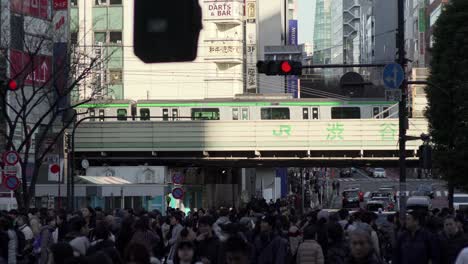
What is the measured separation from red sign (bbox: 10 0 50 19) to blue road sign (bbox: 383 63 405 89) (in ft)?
78.2

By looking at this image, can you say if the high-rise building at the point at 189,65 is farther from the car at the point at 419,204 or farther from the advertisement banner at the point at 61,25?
the car at the point at 419,204

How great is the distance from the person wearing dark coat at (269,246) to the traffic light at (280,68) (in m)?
7.40

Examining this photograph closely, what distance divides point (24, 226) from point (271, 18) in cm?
9956

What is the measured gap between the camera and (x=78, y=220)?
14.5 meters

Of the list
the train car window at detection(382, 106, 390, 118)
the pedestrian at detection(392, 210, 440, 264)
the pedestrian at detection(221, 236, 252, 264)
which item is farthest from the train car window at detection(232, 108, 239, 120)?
the pedestrian at detection(221, 236, 252, 264)

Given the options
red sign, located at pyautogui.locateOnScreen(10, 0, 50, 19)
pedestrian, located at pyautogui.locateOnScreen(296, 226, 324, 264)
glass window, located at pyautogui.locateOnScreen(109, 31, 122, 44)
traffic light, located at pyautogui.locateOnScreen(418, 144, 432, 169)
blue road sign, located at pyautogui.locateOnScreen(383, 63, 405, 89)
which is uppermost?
glass window, located at pyautogui.locateOnScreen(109, 31, 122, 44)

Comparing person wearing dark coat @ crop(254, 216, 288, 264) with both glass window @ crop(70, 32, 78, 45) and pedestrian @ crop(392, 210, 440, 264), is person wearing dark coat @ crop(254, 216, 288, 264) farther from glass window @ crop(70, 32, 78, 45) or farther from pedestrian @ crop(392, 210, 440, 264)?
glass window @ crop(70, 32, 78, 45)

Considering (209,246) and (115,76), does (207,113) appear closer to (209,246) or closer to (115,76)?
(115,76)

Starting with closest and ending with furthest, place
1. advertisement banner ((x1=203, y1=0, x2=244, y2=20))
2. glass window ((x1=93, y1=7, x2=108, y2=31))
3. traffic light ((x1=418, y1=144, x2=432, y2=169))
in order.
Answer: traffic light ((x1=418, y1=144, x2=432, y2=169)) < glass window ((x1=93, y1=7, x2=108, y2=31)) < advertisement banner ((x1=203, y1=0, x2=244, y2=20))

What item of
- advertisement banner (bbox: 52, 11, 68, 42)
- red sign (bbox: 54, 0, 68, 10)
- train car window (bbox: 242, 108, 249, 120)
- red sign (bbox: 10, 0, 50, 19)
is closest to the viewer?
red sign (bbox: 10, 0, 50, 19)

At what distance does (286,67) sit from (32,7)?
27.4 m

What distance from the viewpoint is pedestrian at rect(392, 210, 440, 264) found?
12930mm

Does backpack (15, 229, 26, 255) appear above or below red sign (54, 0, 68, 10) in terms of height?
below

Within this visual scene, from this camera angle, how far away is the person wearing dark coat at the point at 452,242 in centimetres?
1394
